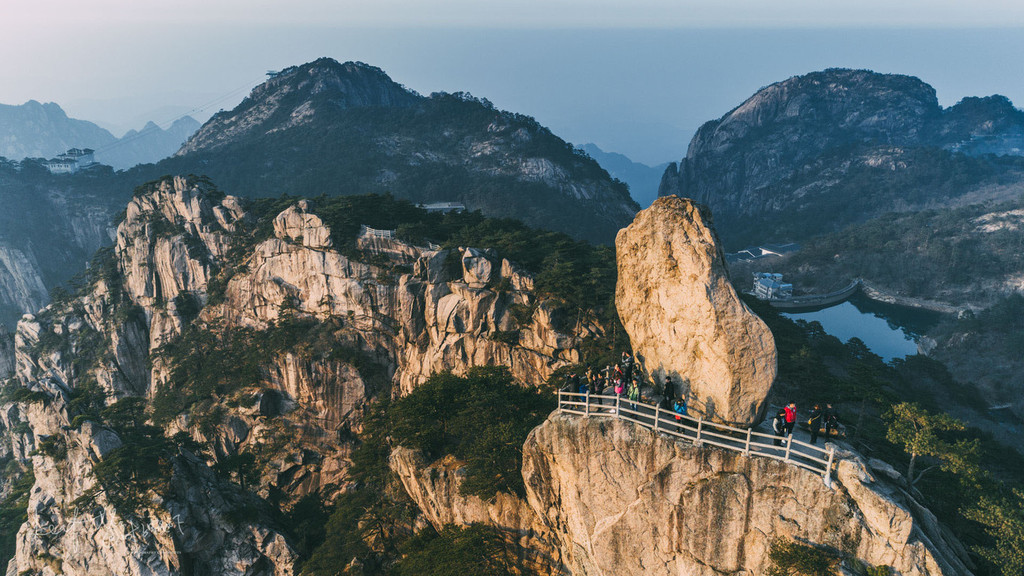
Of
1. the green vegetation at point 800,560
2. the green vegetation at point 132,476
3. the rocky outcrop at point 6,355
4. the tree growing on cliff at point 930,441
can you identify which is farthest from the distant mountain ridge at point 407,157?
the green vegetation at point 800,560

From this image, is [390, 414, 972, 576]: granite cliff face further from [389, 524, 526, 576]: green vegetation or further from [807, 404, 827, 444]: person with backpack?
[389, 524, 526, 576]: green vegetation

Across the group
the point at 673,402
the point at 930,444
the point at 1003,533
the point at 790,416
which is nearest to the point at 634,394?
the point at 673,402

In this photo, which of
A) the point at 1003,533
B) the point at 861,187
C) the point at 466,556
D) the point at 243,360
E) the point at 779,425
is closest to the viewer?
the point at 779,425

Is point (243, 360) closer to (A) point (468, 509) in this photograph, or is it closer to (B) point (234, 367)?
(B) point (234, 367)

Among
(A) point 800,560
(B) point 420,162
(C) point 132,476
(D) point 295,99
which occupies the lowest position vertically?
(C) point 132,476

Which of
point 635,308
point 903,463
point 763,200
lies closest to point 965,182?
point 763,200

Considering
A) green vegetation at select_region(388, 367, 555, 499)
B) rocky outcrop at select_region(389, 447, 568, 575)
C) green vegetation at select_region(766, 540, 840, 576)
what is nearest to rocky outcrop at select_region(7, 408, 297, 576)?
rocky outcrop at select_region(389, 447, 568, 575)

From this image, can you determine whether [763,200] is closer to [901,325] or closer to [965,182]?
[965,182]
